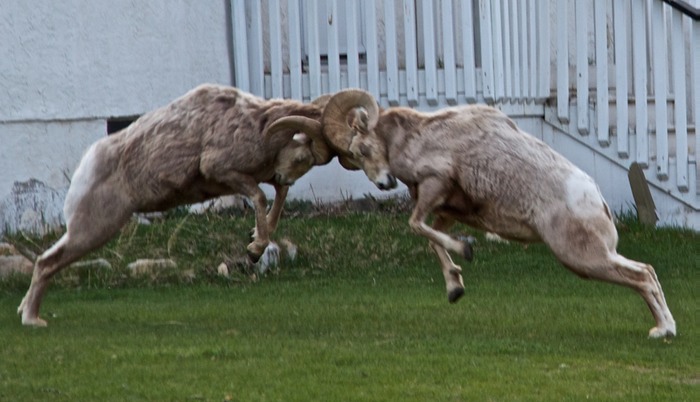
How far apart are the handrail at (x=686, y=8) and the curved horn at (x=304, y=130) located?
620 cm

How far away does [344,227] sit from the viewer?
16516mm

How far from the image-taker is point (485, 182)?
38.5ft

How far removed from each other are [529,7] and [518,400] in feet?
31.8

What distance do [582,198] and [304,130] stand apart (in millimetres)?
2391

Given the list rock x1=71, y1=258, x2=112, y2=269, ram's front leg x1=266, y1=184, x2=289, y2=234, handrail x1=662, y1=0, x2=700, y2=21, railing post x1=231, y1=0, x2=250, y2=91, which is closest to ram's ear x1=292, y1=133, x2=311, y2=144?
ram's front leg x1=266, y1=184, x2=289, y2=234

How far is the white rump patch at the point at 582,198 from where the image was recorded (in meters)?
11.3

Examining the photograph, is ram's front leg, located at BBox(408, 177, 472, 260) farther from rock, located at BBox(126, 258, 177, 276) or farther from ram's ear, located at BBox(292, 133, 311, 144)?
rock, located at BBox(126, 258, 177, 276)

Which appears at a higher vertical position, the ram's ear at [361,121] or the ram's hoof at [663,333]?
the ram's ear at [361,121]

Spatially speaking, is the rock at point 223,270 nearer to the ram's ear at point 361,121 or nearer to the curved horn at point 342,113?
the curved horn at point 342,113

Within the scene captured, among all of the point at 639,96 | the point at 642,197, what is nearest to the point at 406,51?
the point at 639,96

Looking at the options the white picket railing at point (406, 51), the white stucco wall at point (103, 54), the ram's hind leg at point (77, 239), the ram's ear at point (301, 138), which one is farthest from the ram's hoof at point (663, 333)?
the white stucco wall at point (103, 54)

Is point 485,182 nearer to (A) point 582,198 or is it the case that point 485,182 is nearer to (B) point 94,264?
(A) point 582,198

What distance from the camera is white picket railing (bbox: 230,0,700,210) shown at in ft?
57.5

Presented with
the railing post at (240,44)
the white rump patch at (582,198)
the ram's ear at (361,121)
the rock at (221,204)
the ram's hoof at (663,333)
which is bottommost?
the ram's hoof at (663,333)
